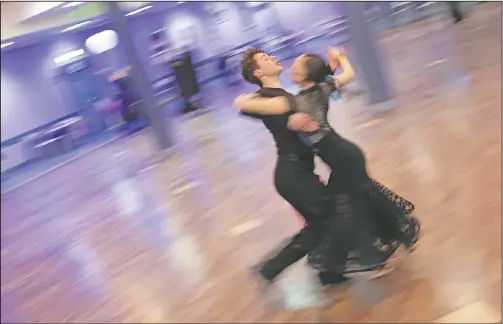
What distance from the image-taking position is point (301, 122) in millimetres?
2178

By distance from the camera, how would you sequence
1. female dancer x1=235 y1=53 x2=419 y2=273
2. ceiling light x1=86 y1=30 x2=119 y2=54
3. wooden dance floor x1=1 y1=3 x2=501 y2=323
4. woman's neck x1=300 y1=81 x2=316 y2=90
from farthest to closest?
ceiling light x1=86 y1=30 x2=119 y2=54, wooden dance floor x1=1 y1=3 x2=501 y2=323, female dancer x1=235 y1=53 x2=419 y2=273, woman's neck x1=300 y1=81 x2=316 y2=90

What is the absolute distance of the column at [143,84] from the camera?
784cm

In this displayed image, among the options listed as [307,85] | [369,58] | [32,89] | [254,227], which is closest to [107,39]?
[369,58]


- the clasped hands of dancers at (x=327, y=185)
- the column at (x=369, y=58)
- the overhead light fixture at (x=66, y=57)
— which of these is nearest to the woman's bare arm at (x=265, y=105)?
the clasped hands of dancers at (x=327, y=185)

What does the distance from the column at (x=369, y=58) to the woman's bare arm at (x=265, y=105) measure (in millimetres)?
4182

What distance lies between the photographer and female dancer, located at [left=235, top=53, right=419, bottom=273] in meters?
2.16

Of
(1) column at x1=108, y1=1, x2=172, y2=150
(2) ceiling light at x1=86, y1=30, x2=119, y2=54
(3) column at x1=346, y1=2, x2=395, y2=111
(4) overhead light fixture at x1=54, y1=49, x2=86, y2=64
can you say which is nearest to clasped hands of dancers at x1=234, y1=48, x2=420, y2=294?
(3) column at x1=346, y1=2, x2=395, y2=111

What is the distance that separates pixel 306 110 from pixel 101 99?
11.9 metres

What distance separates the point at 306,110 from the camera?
224 cm

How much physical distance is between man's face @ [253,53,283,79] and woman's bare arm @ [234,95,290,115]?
19 cm

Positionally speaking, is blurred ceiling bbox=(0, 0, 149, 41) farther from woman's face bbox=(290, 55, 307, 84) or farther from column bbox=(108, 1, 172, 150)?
woman's face bbox=(290, 55, 307, 84)

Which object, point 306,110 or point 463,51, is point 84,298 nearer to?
point 306,110

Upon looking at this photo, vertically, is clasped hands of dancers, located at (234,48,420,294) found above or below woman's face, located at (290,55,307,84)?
below

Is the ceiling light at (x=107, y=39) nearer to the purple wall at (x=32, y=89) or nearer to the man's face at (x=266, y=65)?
the purple wall at (x=32, y=89)
